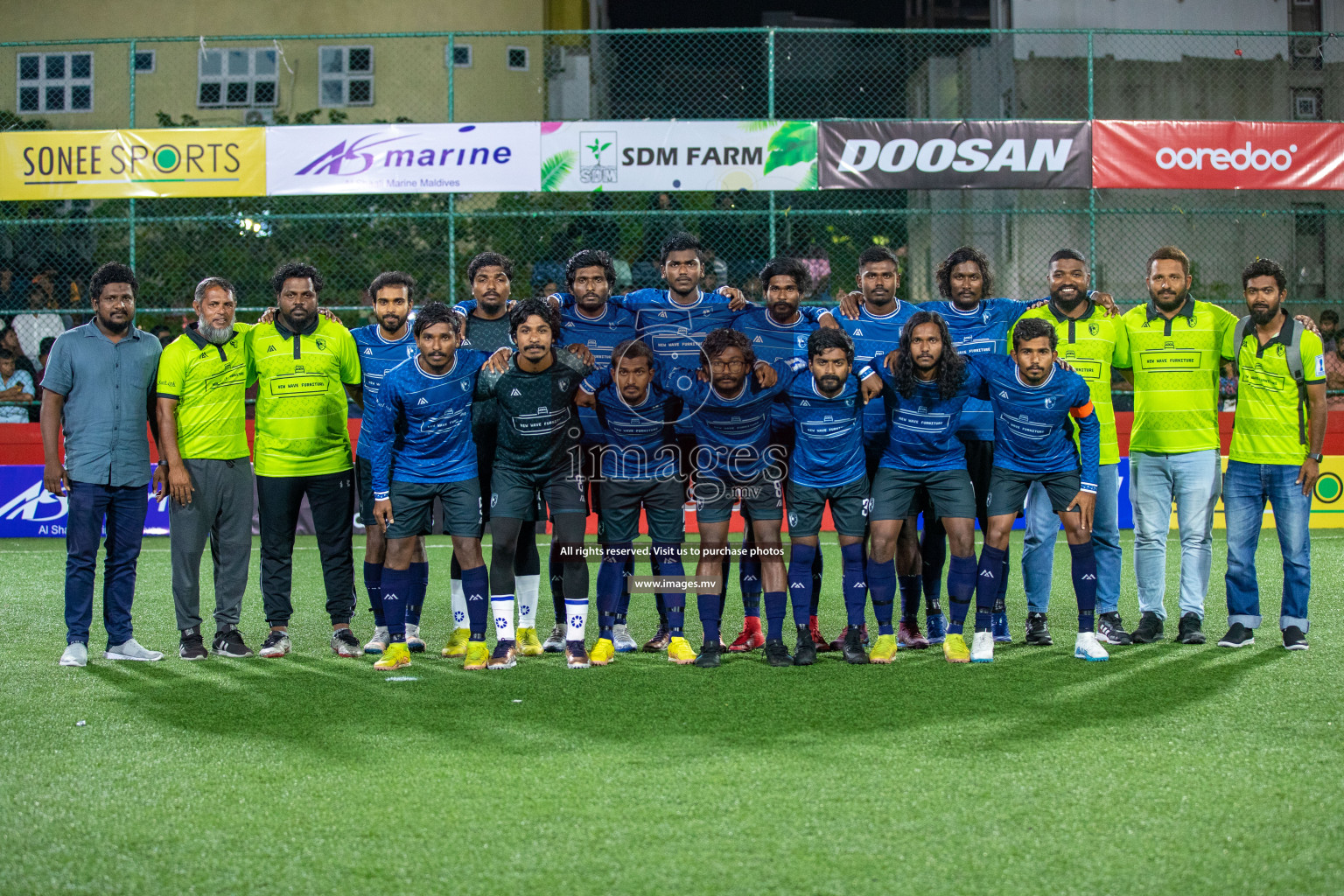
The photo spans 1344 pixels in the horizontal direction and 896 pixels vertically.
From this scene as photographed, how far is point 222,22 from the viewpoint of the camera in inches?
960

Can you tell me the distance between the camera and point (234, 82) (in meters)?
22.8

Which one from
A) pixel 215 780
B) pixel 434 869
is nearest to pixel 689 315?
pixel 215 780

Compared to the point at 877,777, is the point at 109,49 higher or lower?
higher

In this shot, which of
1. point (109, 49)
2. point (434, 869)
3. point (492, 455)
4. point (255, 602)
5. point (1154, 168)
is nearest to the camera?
point (434, 869)

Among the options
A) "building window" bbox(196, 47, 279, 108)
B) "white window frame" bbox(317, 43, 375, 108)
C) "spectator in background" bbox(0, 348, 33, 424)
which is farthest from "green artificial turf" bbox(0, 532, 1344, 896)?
"white window frame" bbox(317, 43, 375, 108)

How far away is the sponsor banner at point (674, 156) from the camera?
1394 cm

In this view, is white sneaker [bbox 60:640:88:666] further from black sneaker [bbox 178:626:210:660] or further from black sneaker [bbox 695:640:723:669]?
black sneaker [bbox 695:640:723:669]

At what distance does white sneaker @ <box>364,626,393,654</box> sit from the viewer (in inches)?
269

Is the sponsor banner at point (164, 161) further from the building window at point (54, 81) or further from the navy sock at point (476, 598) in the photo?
the navy sock at point (476, 598)

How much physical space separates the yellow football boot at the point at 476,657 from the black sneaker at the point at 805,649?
4.93 ft

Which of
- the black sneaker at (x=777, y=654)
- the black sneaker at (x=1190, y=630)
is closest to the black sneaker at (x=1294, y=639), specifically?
the black sneaker at (x=1190, y=630)

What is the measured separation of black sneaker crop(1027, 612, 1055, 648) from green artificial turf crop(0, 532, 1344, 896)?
352 mm

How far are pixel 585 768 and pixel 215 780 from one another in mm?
1233

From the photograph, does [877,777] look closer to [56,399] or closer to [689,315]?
[689,315]
